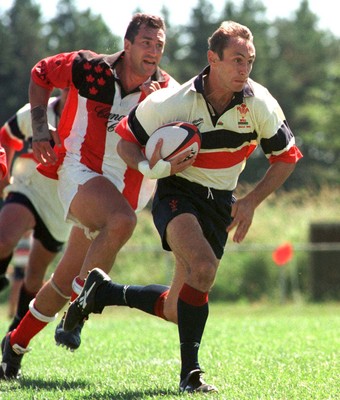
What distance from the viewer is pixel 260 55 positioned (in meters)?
71.9

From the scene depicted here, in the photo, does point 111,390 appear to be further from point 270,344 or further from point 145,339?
point 145,339

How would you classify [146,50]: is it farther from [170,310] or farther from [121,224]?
[170,310]

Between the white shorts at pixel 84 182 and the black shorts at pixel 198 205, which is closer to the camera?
the black shorts at pixel 198 205

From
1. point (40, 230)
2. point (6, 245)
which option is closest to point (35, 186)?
point (40, 230)

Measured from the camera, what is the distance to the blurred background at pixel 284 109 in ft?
70.8

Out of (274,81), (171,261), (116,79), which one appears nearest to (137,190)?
(116,79)

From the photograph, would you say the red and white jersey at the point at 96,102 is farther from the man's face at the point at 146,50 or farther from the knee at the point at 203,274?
the knee at the point at 203,274

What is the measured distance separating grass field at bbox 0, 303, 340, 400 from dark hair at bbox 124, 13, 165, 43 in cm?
225

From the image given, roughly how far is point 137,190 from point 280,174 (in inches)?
47.1

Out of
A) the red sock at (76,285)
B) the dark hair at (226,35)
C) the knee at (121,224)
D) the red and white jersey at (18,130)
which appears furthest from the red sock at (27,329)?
the red and white jersey at (18,130)

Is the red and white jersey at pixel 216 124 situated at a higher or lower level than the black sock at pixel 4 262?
higher

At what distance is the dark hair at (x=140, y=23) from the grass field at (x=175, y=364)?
2.25 meters

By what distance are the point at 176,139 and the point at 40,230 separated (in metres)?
3.22

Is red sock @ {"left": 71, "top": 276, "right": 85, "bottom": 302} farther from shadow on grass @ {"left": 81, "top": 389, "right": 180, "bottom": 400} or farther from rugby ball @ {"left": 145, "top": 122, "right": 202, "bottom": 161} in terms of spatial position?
rugby ball @ {"left": 145, "top": 122, "right": 202, "bottom": 161}
